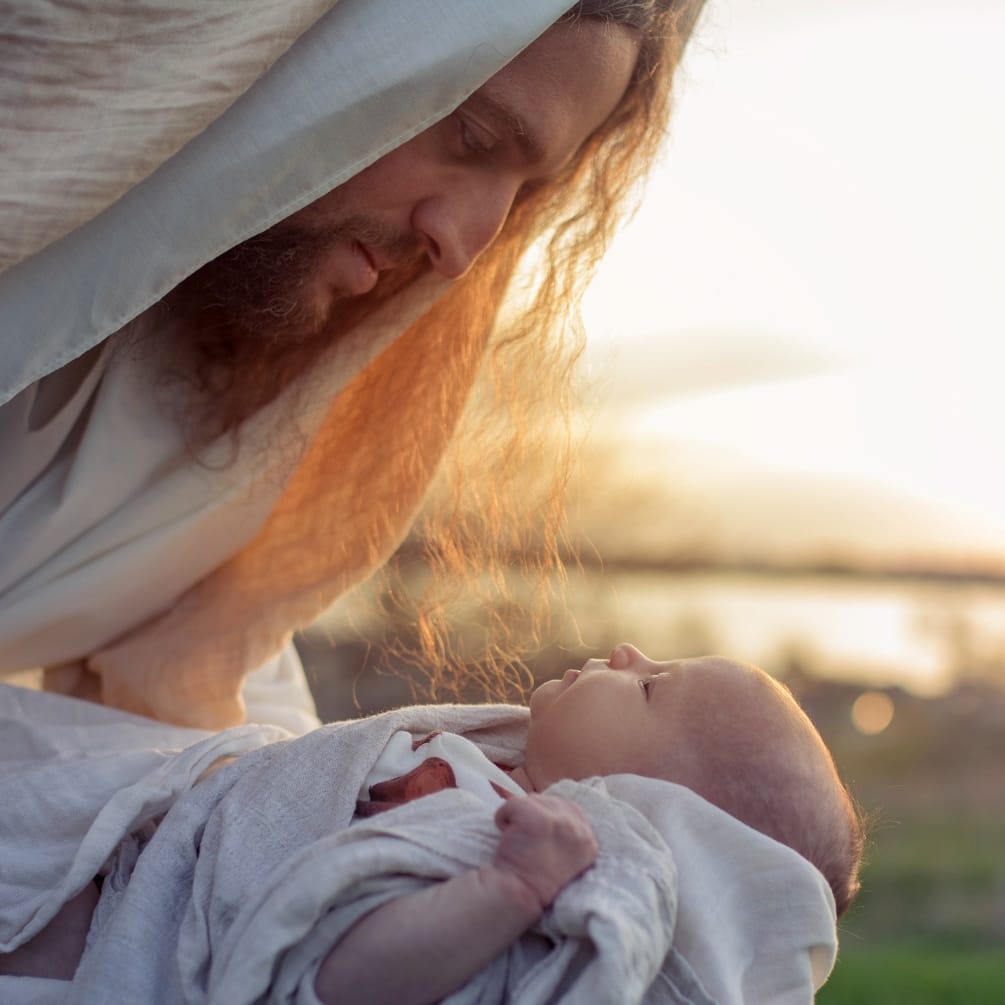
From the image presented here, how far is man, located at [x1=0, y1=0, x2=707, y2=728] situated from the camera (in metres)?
1.65

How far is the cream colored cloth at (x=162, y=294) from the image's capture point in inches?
63.7

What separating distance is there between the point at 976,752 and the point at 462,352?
7.47 m

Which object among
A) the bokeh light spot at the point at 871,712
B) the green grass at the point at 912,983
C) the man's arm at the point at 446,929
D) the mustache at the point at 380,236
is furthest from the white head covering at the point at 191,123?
the bokeh light spot at the point at 871,712

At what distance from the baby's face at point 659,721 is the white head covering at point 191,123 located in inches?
30.3

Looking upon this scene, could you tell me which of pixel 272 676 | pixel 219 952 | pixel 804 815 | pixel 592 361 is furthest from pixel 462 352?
pixel 219 952

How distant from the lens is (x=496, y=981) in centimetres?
131

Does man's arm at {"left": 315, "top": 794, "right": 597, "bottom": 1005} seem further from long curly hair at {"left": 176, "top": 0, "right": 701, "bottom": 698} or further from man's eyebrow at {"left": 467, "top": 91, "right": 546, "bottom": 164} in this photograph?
man's eyebrow at {"left": 467, "top": 91, "right": 546, "bottom": 164}

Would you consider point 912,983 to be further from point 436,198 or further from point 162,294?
point 162,294

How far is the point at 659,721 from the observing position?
5.21 feet

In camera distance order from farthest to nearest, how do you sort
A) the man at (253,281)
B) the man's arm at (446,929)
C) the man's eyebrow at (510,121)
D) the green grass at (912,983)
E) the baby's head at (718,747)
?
1. the green grass at (912,983)
2. the man's eyebrow at (510,121)
3. the man at (253,281)
4. the baby's head at (718,747)
5. the man's arm at (446,929)

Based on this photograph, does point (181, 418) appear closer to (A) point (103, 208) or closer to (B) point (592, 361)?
(A) point (103, 208)

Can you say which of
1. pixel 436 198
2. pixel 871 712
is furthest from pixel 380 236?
pixel 871 712

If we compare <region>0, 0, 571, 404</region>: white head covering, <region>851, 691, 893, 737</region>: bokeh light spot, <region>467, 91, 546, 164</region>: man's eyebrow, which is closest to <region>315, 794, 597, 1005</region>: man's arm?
<region>0, 0, 571, 404</region>: white head covering

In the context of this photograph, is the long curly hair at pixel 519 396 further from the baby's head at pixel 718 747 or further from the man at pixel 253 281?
the baby's head at pixel 718 747
